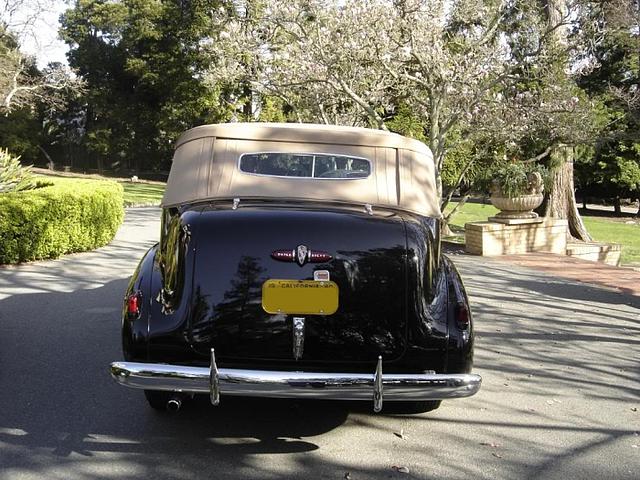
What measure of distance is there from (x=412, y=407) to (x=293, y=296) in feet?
4.61

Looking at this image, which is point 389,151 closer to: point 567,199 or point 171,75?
point 567,199

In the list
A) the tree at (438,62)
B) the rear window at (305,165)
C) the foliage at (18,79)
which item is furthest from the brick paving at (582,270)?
the foliage at (18,79)

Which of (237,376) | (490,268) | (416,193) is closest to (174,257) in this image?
(237,376)

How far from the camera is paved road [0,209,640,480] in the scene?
344cm

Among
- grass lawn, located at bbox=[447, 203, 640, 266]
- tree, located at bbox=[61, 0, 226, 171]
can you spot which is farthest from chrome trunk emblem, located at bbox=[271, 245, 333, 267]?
tree, located at bbox=[61, 0, 226, 171]

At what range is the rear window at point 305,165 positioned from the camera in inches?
173

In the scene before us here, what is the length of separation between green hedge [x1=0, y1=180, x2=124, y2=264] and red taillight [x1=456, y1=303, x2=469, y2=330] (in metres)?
7.84

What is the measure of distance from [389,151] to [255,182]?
101 cm

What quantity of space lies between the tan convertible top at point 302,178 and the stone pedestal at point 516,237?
908 cm

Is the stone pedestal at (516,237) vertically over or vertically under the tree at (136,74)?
under

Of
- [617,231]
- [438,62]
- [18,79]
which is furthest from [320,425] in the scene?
[18,79]

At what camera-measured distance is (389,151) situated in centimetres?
456

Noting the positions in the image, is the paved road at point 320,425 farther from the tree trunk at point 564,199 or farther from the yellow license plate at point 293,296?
the tree trunk at point 564,199

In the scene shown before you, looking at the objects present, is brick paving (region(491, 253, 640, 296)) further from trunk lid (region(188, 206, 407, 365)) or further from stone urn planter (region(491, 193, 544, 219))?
trunk lid (region(188, 206, 407, 365))
